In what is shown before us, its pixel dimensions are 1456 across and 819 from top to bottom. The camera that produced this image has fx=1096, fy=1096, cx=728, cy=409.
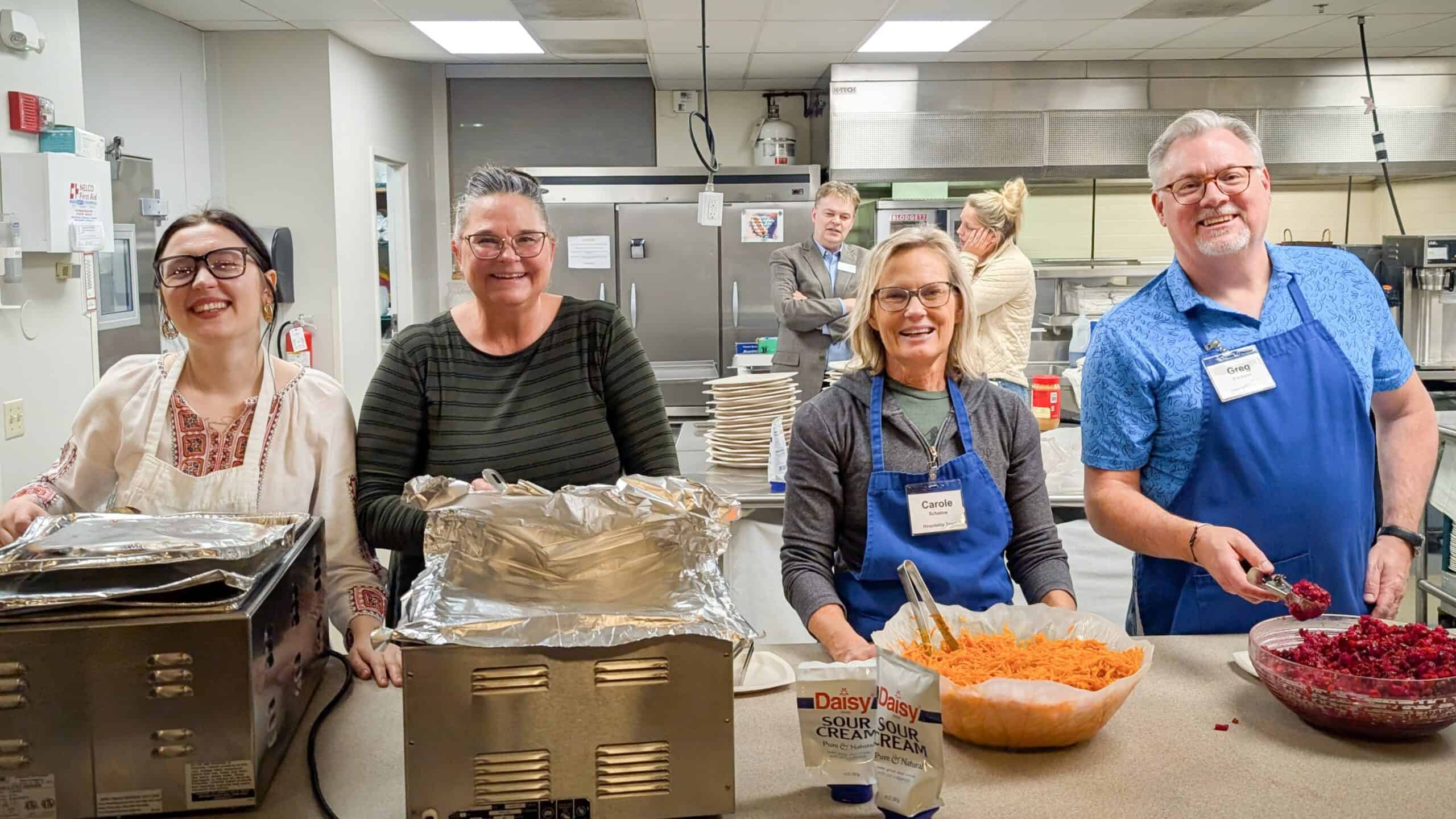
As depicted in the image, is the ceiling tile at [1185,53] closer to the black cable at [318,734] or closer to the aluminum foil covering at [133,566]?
the black cable at [318,734]

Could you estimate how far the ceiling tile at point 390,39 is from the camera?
5.34 m

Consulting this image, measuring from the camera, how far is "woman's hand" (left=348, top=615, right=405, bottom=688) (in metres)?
1.54

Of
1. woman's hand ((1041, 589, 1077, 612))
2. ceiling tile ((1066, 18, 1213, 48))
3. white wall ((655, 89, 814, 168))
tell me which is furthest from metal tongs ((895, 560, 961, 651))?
white wall ((655, 89, 814, 168))

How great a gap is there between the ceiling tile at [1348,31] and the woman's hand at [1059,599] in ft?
16.3

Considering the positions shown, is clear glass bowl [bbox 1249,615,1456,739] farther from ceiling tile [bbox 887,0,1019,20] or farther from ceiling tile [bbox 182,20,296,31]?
ceiling tile [bbox 182,20,296,31]

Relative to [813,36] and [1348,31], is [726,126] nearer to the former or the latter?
[813,36]

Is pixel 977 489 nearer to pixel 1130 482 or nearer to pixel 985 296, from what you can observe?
pixel 1130 482

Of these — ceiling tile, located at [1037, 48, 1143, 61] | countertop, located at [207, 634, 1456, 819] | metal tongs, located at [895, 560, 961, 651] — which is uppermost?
ceiling tile, located at [1037, 48, 1143, 61]

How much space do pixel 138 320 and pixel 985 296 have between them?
3431mm

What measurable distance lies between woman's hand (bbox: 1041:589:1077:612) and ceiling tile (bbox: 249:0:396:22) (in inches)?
167

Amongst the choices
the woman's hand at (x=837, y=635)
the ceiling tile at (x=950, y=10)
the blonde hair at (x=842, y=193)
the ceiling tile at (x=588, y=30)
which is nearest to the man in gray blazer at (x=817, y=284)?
the blonde hair at (x=842, y=193)

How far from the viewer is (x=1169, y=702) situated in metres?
1.45

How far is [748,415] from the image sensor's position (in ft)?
11.3

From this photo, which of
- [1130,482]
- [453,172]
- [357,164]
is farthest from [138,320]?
[1130,482]
